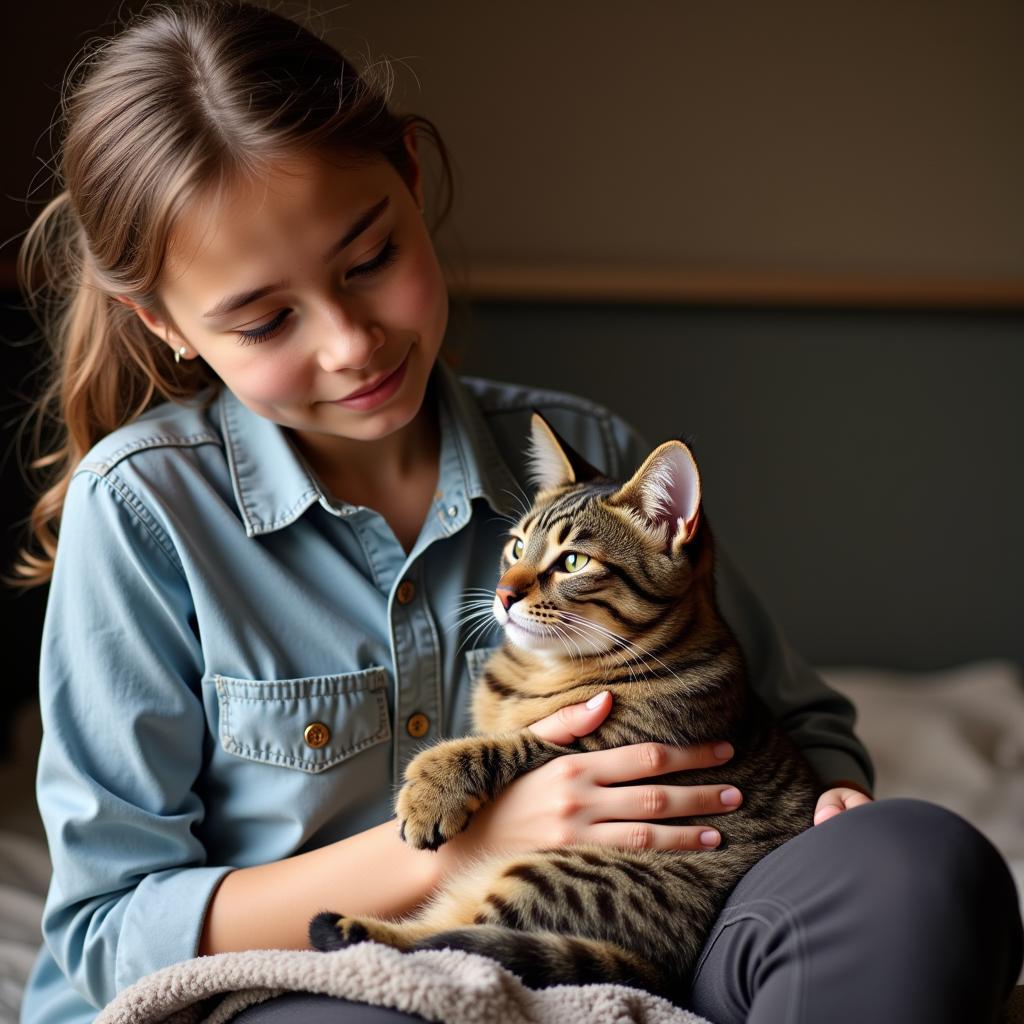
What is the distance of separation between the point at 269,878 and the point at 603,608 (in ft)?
1.33

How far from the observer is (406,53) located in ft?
7.14

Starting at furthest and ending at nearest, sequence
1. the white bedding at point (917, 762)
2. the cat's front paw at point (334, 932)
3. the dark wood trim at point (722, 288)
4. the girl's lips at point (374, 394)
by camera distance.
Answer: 1. the dark wood trim at point (722, 288)
2. the white bedding at point (917, 762)
3. the girl's lips at point (374, 394)
4. the cat's front paw at point (334, 932)

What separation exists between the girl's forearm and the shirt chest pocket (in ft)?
0.41

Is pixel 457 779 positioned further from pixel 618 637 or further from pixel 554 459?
pixel 554 459

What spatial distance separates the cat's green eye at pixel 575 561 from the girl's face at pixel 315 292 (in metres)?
0.22

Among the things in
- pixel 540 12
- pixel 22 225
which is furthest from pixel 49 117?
pixel 540 12

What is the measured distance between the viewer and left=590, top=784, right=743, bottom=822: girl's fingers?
3.19 feet

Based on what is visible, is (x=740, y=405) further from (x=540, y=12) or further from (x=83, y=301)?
(x=83, y=301)

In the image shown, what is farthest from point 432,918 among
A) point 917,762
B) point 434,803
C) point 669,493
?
point 917,762

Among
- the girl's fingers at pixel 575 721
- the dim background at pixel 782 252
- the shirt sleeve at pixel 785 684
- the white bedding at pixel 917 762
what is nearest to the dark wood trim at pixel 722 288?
the dim background at pixel 782 252

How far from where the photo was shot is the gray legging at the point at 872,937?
0.75 m

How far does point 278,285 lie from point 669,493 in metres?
0.41

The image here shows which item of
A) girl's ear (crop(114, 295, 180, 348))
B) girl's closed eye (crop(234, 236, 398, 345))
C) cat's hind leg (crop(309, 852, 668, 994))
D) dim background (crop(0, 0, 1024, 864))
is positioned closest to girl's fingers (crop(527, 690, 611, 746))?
cat's hind leg (crop(309, 852, 668, 994))

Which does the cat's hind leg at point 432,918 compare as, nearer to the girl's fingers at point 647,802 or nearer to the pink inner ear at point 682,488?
the girl's fingers at point 647,802
